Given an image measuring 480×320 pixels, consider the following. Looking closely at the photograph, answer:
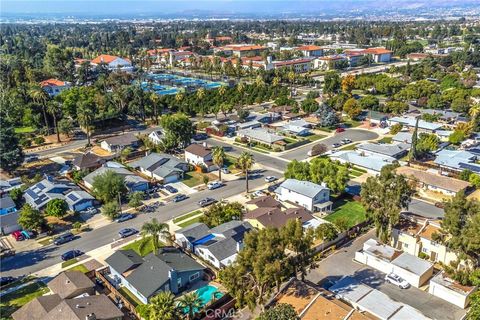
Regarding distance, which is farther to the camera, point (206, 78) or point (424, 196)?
point (206, 78)

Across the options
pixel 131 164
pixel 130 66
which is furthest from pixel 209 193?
pixel 130 66

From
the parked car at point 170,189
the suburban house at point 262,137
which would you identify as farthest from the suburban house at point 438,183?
the parked car at point 170,189

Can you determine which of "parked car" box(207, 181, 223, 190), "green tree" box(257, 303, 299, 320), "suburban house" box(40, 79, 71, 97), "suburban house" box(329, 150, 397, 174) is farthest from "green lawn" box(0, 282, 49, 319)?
"suburban house" box(40, 79, 71, 97)

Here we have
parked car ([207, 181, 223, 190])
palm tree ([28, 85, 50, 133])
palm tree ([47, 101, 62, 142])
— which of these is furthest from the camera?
palm tree ([28, 85, 50, 133])

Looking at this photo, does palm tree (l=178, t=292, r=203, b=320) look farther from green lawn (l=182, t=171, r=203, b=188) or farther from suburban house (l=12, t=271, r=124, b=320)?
green lawn (l=182, t=171, r=203, b=188)

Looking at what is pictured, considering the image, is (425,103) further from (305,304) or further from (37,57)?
(37,57)

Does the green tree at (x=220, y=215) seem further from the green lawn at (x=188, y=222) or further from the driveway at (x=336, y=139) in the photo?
the driveway at (x=336, y=139)

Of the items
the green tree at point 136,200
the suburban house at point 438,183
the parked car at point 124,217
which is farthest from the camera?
the suburban house at point 438,183
